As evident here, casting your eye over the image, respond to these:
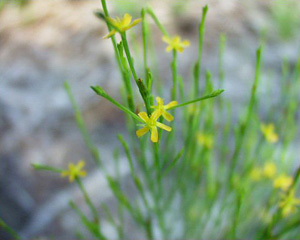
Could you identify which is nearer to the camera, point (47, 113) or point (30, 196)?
point (30, 196)

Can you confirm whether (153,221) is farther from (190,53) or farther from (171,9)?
(171,9)

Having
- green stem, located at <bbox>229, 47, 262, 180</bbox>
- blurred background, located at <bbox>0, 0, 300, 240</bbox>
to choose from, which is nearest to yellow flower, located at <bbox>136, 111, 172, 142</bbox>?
green stem, located at <bbox>229, 47, 262, 180</bbox>

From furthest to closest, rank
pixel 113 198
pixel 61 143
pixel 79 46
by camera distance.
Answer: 1. pixel 79 46
2. pixel 61 143
3. pixel 113 198

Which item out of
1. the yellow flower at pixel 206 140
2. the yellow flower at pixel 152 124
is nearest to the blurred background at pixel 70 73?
the yellow flower at pixel 206 140

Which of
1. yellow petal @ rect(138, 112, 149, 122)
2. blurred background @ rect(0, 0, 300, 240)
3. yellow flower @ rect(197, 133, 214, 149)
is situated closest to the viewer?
yellow petal @ rect(138, 112, 149, 122)

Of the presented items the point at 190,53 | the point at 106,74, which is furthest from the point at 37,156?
the point at 190,53

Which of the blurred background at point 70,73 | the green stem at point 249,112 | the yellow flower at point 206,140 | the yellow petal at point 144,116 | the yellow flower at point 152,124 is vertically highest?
the blurred background at point 70,73

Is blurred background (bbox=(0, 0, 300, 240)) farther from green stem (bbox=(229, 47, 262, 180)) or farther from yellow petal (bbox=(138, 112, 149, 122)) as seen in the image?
yellow petal (bbox=(138, 112, 149, 122))

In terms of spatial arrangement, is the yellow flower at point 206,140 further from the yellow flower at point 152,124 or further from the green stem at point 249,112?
the yellow flower at point 152,124
